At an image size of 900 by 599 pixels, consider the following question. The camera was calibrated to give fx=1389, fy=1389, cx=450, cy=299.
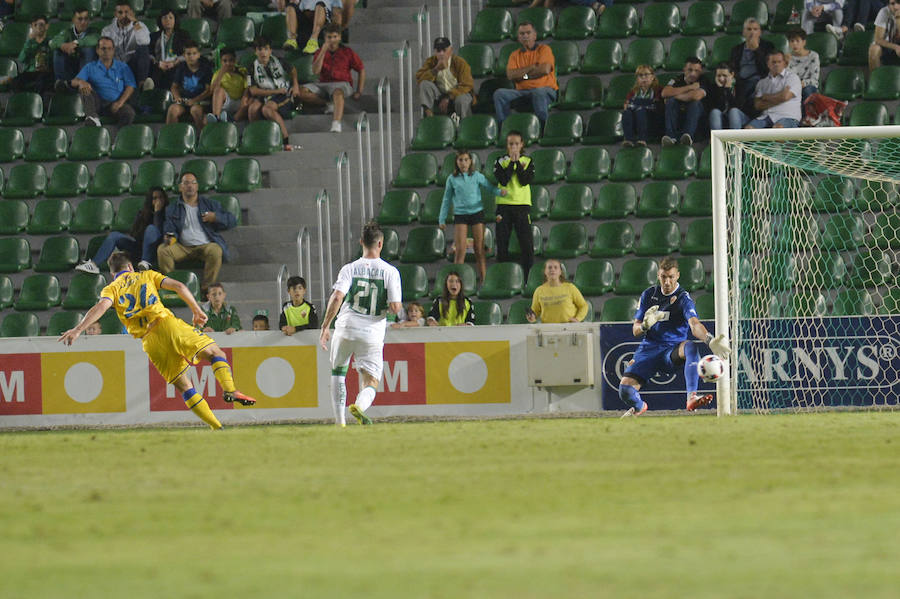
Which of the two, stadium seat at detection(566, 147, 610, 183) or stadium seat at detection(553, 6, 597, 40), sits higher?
stadium seat at detection(553, 6, 597, 40)

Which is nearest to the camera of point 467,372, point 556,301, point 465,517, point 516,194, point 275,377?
point 465,517

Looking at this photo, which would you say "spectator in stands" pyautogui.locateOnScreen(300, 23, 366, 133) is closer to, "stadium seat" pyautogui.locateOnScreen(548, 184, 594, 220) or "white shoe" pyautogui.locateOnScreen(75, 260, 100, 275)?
"stadium seat" pyautogui.locateOnScreen(548, 184, 594, 220)

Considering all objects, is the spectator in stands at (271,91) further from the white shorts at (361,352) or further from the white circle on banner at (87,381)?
the white shorts at (361,352)

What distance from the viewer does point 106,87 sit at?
21.9m

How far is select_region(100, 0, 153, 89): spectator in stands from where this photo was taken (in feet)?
71.9

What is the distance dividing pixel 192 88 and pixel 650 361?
391 inches

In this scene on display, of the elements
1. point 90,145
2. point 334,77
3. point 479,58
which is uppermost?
point 479,58

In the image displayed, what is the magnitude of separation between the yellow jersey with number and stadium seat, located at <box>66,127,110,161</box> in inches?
317

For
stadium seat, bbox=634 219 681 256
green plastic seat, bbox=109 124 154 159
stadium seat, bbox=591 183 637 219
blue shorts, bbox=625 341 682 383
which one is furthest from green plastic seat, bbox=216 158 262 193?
blue shorts, bbox=625 341 682 383

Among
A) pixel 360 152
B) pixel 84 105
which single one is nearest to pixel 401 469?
pixel 360 152

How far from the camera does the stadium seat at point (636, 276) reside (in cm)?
1775

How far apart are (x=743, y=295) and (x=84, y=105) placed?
37.0 feet

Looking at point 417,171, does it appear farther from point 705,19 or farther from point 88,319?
point 88,319

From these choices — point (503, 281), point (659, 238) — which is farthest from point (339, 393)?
point (659, 238)
